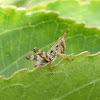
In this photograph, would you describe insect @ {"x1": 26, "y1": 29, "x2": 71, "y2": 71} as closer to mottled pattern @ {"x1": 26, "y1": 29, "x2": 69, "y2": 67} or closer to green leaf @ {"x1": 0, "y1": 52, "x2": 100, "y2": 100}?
mottled pattern @ {"x1": 26, "y1": 29, "x2": 69, "y2": 67}

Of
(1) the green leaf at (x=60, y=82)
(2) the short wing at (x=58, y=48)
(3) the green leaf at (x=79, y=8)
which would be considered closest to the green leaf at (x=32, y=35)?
(2) the short wing at (x=58, y=48)

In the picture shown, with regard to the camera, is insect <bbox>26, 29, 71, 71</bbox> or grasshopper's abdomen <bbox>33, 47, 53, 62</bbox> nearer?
grasshopper's abdomen <bbox>33, 47, 53, 62</bbox>

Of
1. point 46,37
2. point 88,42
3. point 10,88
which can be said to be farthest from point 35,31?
point 10,88

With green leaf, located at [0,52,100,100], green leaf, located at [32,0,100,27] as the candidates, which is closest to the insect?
green leaf, located at [0,52,100,100]

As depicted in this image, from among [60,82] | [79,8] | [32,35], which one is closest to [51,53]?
[32,35]

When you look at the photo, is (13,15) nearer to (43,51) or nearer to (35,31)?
(35,31)
